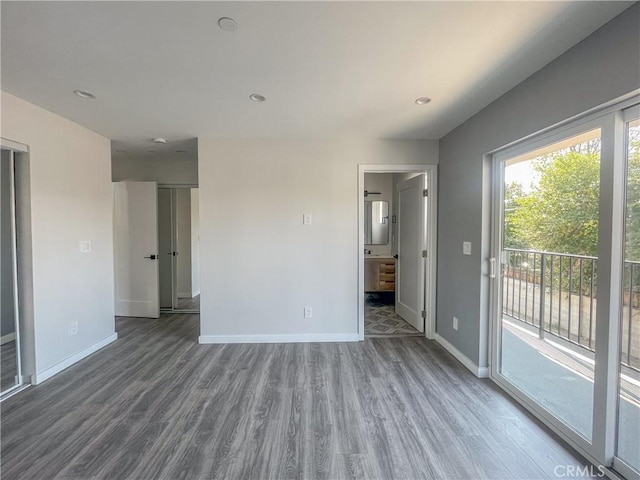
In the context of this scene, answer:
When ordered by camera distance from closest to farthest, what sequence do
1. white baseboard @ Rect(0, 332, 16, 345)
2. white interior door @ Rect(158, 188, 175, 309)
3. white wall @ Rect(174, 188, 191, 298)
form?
white baseboard @ Rect(0, 332, 16, 345) < white interior door @ Rect(158, 188, 175, 309) < white wall @ Rect(174, 188, 191, 298)

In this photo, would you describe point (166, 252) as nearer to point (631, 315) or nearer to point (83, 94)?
point (83, 94)

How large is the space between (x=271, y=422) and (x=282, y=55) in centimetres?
242

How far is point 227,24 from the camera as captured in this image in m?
1.37

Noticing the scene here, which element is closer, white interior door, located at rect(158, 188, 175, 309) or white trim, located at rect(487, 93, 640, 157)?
white trim, located at rect(487, 93, 640, 157)

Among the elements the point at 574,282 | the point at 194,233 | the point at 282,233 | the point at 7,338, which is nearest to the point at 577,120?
the point at 574,282

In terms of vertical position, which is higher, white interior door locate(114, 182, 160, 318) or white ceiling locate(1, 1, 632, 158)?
white ceiling locate(1, 1, 632, 158)

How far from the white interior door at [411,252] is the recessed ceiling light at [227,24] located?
8.67 feet

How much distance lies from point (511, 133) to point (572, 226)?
32.9 inches

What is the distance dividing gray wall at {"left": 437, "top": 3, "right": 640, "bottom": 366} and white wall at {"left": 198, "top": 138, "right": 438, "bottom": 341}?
691 mm

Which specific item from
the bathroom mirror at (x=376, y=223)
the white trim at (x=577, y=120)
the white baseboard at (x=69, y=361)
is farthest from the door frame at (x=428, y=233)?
the white baseboard at (x=69, y=361)

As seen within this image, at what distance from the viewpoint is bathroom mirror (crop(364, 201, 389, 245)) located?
5.23 metres

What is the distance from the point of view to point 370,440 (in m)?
1.69

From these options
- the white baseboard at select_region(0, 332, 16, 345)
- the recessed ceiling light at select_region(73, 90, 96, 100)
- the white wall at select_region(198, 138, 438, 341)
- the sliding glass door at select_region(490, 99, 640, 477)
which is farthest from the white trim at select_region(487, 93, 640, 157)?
the white baseboard at select_region(0, 332, 16, 345)

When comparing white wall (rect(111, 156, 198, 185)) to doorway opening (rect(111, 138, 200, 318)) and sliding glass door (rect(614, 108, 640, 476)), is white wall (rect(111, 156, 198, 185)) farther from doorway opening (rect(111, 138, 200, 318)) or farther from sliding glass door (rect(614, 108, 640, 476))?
sliding glass door (rect(614, 108, 640, 476))
